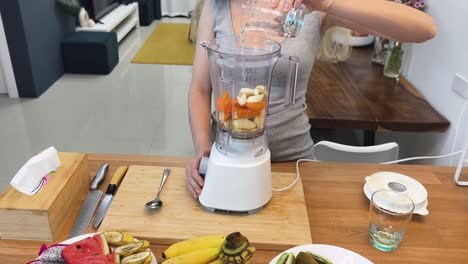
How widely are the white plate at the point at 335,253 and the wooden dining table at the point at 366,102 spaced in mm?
920

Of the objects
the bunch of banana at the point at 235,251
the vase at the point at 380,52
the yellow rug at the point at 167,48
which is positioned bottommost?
the yellow rug at the point at 167,48

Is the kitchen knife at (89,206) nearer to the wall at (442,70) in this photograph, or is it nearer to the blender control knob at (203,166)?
the blender control knob at (203,166)

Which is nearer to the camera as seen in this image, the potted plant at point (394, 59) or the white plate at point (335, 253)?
the white plate at point (335, 253)

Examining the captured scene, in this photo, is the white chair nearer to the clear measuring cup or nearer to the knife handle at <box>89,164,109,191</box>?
the clear measuring cup

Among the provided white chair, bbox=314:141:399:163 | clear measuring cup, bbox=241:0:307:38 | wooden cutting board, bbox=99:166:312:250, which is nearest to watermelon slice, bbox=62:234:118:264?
wooden cutting board, bbox=99:166:312:250

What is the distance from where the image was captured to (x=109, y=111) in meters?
Answer: 3.10

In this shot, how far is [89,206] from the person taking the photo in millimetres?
907

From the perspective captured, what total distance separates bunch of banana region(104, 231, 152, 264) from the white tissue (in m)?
0.23

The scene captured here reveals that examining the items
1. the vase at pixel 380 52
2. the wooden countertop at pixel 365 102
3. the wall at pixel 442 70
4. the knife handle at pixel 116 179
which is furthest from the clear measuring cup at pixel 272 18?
the vase at pixel 380 52

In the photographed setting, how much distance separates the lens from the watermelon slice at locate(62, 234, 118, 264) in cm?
63

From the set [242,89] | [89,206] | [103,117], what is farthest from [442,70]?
[103,117]

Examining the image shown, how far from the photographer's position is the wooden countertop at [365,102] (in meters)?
1.63

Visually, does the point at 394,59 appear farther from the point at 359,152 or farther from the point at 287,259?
the point at 287,259

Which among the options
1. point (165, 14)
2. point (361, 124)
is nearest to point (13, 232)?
point (361, 124)
